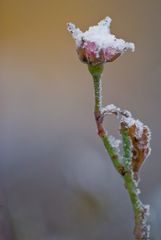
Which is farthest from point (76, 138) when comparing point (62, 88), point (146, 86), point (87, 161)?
point (146, 86)

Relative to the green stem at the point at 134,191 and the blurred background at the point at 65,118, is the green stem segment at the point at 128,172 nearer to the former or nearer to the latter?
the green stem at the point at 134,191

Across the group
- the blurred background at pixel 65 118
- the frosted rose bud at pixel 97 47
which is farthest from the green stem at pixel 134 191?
the blurred background at pixel 65 118

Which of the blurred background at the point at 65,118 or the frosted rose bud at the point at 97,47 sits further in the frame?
the blurred background at the point at 65,118

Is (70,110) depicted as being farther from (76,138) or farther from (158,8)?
(158,8)

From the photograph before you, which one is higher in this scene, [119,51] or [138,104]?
[138,104]

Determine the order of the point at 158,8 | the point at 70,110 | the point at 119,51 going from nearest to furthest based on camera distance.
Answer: the point at 119,51 < the point at 158,8 < the point at 70,110

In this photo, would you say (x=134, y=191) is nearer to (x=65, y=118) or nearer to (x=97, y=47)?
(x=97, y=47)

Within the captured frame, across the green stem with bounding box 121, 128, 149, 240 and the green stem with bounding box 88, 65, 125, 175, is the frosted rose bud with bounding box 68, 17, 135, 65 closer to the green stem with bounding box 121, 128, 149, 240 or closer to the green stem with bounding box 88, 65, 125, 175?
the green stem with bounding box 88, 65, 125, 175
